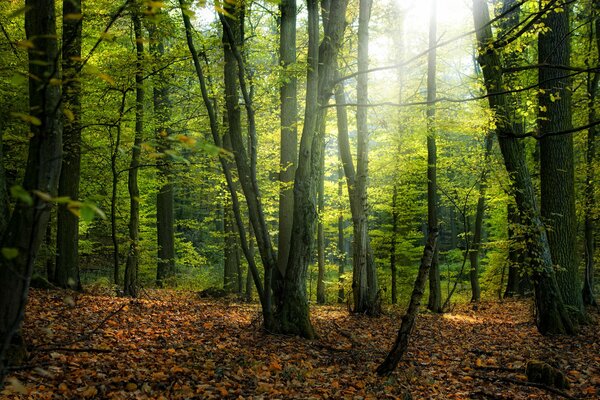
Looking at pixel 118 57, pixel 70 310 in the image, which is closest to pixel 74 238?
pixel 70 310

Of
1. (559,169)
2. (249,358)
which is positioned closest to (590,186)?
(559,169)

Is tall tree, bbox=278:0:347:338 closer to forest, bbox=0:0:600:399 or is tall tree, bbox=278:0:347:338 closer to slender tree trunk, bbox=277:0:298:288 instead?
forest, bbox=0:0:600:399

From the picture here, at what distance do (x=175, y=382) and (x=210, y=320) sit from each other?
3245 mm

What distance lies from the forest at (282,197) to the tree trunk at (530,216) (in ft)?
0.13

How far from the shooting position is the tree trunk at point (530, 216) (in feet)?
27.4

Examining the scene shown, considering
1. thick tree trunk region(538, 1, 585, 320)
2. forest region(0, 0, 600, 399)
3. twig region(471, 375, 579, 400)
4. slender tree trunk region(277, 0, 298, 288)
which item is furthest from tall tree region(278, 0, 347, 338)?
thick tree trunk region(538, 1, 585, 320)

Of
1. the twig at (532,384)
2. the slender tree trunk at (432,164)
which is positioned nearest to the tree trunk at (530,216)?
the slender tree trunk at (432,164)

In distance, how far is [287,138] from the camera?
921 cm

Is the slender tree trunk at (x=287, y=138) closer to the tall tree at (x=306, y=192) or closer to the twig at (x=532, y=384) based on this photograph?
the tall tree at (x=306, y=192)

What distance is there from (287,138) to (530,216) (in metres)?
5.29

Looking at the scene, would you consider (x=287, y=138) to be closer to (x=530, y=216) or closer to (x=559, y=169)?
(x=530, y=216)

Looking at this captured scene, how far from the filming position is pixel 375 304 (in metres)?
10.2

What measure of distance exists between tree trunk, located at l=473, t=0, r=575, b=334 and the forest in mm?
41

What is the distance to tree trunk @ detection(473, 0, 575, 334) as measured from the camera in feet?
27.4
